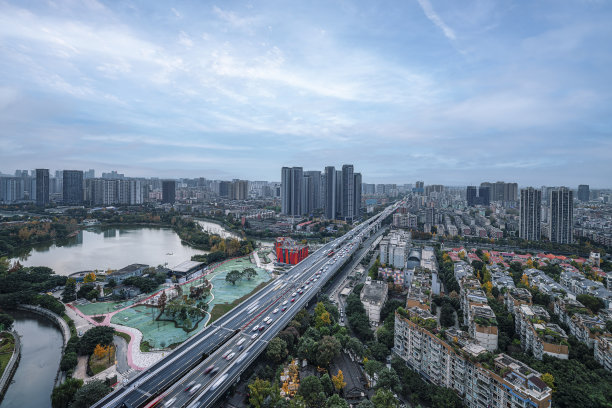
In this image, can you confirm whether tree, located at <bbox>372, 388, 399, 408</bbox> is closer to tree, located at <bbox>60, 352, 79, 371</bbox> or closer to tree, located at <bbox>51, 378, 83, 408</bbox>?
tree, located at <bbox>51, 378, 83, 408</bbox>

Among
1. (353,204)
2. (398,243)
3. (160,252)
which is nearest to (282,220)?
(353,204)

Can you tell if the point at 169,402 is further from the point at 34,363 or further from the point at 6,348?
the point at 6,348

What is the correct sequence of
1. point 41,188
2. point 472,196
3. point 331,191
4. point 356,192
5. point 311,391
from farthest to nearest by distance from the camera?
point 472,196
point 41,188
point 356,192
point 331,191
point 311,391

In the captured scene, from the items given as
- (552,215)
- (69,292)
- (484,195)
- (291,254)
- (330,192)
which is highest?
(484,195)

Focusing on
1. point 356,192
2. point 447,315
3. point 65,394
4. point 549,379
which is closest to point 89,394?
point 65,394

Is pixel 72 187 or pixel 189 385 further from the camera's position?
pixel 72 187

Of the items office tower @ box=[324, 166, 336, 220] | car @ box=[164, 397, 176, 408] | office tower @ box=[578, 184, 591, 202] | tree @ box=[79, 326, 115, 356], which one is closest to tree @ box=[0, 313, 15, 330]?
tree @ box=[79, 326, 115, 356]

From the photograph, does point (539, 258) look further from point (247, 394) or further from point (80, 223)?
point (80, 223)
